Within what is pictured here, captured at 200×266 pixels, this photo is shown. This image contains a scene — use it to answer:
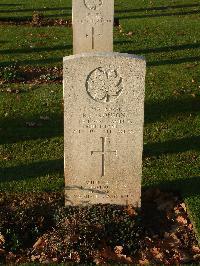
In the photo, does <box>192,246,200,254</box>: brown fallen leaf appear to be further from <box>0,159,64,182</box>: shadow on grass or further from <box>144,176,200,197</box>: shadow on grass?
<box>0,159,64,182</box>: shadow on grass

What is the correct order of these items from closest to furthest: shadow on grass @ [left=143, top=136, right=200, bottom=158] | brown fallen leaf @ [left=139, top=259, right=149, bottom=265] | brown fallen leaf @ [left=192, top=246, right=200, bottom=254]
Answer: brown fallen leaf @ [left=139, top=259, right=149, bottom=265] → brown fallen leaf @ [left=192, top=246, right=200, bottom=254] → shadow on grass @ [left=143, top=136, right=200, bottom=158]

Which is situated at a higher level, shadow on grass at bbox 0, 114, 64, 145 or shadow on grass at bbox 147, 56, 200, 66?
shadow on grass at bbox 147, 56, 200, 66

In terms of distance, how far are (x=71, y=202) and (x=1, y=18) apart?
527 inches

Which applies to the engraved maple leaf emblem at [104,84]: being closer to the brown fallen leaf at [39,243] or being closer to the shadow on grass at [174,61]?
the brown fallen leaf at [39,243]

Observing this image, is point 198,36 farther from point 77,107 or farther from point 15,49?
point 77,107

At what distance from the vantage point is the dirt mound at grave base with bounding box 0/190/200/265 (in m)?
5.25

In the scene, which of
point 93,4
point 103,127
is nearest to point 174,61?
point 93,4

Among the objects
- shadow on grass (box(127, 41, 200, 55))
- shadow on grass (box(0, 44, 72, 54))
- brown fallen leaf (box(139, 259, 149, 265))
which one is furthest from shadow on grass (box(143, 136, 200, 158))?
shadow on grass (box(0, 44, 72, 54))

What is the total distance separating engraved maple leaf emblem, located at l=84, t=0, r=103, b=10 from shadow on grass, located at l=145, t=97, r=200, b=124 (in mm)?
2209

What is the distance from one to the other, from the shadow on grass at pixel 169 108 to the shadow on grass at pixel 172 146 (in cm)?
87

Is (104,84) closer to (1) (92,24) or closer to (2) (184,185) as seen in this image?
(2) (184,185)

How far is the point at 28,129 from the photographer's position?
8375 millimetres

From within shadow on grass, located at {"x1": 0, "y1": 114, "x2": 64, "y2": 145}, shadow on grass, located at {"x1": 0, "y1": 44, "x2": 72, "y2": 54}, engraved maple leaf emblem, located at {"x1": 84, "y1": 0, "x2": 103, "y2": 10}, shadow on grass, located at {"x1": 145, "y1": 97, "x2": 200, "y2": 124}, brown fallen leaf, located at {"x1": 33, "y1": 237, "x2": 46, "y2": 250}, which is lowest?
brown fallen leaf, located at {"x1": 33, "y1": 237, "x2": 46, "y2": 250}

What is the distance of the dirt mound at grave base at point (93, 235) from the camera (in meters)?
5.25
